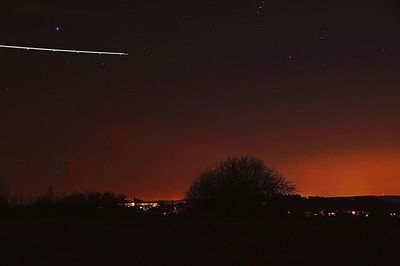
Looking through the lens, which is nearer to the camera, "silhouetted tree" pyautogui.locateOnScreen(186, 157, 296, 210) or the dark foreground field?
the dark foreground field

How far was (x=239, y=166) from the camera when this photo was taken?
66.7 m

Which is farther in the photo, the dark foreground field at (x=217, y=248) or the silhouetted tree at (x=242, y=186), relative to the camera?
the silhouetted tree at (x=242, y=186)

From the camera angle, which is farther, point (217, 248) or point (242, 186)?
point (242, 186)

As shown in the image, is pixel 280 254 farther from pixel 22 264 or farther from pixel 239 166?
pixel 239 166

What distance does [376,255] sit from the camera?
17328mm

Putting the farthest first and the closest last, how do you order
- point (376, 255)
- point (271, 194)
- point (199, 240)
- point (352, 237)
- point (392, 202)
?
1. point (392, 202)
2. point (271, 194)
3. point (199, 240)
4. point (352, 237)
5. point (376, 255)

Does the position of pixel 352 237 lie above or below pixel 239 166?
below

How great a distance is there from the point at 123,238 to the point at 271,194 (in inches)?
1531

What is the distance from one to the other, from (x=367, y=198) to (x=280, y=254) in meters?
97.9

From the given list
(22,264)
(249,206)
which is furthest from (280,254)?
(249,206)

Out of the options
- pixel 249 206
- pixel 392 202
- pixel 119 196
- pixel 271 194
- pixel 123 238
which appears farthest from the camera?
pixel 119 196

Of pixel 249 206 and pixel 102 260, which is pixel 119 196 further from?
pixel 102 260

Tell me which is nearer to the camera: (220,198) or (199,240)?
(199,240)

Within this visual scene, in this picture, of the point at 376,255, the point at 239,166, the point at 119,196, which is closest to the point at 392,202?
the point at 239,166
